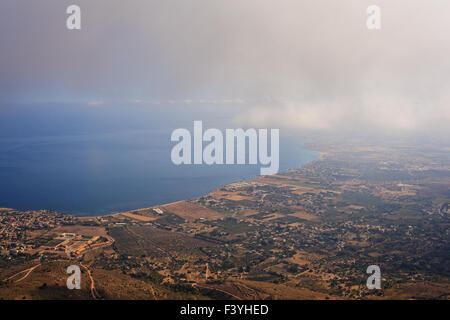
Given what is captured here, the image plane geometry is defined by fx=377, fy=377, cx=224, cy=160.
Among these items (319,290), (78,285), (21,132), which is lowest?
(319,290)

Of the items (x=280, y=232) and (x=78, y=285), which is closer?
(x=78, y=285)

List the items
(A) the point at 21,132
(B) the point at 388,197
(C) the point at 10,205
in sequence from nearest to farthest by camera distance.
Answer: (C) the point at 10,205, (B) the point at 388,197, (A) the point at 21,132

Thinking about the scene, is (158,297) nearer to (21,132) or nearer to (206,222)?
(206,222)

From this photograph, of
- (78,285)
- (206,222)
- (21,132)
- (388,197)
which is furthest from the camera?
(21,132)

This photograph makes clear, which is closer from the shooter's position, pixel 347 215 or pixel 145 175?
pixel 347 215

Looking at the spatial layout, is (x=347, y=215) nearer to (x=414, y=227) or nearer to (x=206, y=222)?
(x=414, y=227)

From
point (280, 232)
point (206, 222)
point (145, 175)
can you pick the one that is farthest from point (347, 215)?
point (145, 175)

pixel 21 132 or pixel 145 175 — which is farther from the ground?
pixel 21 132
